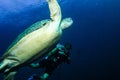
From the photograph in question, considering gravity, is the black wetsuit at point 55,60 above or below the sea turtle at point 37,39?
above

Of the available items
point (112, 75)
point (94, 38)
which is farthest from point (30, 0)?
point (94, 38)

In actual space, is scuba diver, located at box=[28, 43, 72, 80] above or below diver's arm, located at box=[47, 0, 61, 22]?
above

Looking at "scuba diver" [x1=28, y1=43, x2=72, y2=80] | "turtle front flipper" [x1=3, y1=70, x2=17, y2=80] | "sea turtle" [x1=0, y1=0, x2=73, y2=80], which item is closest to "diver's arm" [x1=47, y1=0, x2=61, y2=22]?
"sea turtle" [x1=0, y1=0, x2=73, y2=80]

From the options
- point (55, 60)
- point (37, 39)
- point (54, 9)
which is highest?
point (55, 60)

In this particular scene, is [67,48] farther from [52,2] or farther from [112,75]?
[112,75]

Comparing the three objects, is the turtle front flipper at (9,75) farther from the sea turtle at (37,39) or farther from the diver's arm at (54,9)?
the diver's arm at (54,9)

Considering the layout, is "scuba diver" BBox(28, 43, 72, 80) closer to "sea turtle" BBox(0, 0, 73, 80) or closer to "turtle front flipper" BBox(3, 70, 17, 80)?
"turtle front flipper" BBox(3, 70, 17, 80)

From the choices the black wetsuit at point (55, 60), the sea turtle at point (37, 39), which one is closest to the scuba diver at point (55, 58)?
the black wetsuit at point (55, 60)

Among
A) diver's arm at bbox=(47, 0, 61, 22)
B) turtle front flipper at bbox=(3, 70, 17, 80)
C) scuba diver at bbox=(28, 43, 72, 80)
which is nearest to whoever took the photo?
diver's arm at bbox=(47, 0, 61, 22)

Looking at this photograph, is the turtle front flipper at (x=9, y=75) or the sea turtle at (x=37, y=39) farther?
the turtle front flipper at (x=9, y=75)

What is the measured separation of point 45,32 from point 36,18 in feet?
66.5

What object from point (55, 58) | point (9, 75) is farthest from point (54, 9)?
point (55, 58)

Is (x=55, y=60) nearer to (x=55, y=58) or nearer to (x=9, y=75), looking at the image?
(x=55, y=58)

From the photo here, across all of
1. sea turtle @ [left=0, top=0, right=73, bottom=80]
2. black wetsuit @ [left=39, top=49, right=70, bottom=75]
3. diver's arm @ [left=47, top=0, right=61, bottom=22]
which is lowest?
sea turtle @ [left=0, top=0, right=73, bottom=80]
